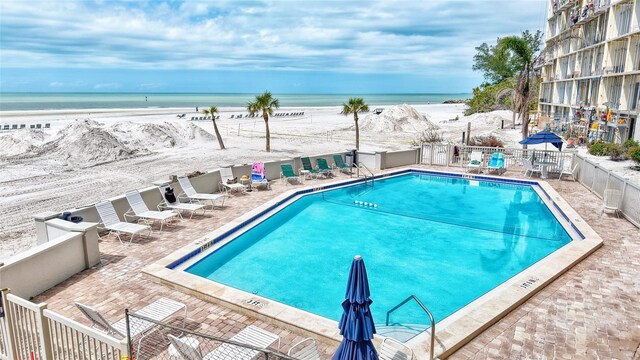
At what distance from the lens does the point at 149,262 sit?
9.10 metres

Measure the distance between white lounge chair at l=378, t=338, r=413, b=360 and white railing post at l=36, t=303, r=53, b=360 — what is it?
12.9 ft

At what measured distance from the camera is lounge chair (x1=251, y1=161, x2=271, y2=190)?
16.1m

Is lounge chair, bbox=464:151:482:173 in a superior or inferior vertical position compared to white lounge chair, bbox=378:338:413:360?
superior

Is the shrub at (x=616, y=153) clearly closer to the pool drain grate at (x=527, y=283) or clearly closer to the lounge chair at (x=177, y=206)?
the pool drain grate at (x=527, y=283)

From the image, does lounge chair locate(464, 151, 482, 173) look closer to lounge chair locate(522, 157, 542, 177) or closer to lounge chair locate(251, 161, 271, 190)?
lounge chair locate(522, 157, 542, 177)

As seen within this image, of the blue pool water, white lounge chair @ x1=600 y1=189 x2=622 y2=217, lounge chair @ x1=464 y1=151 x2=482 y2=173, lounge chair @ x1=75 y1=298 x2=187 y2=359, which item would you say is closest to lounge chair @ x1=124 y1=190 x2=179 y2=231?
the blue pool water

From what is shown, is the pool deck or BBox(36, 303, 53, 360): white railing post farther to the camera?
the pool deck

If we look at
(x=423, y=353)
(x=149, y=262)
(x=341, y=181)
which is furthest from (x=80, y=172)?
(x=423, y=353)

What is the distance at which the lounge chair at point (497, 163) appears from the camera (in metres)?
18.8

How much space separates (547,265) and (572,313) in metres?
1.94

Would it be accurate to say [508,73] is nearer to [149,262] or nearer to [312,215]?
[312,215]

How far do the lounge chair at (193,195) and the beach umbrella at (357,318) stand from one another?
9.34m

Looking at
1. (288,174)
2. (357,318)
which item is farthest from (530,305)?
(288,174)

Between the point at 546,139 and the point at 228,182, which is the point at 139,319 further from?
the point at 546,139
